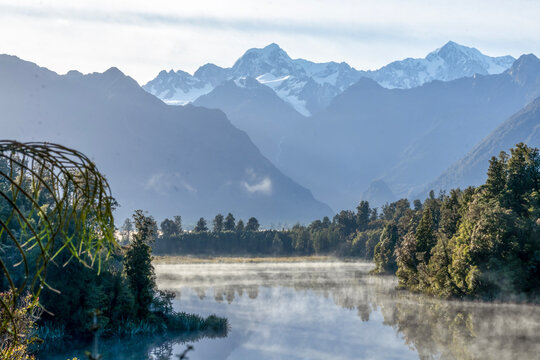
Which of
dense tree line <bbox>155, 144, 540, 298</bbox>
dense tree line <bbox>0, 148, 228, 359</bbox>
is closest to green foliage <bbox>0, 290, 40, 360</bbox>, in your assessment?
dense tree line <bbox>0, 148, 228, 359</bbox>

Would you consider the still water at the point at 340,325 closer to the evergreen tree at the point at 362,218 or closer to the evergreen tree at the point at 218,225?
the evergreen tree at the point at 362,218

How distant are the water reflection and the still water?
91 mm

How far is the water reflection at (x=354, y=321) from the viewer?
52.6 m

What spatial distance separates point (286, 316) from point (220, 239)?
102 m

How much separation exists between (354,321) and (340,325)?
3434 mm

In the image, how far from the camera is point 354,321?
68250 millimetres

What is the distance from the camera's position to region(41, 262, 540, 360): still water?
52.1m

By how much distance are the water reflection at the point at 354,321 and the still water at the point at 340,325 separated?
91 mm

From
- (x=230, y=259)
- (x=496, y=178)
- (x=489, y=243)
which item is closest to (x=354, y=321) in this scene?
(x=489, y=243)

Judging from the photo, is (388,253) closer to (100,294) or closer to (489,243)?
(489,243)

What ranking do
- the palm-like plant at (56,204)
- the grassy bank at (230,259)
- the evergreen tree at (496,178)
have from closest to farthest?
Result: the palm-like plant at (56,204), the evergreen tree at (496,178), the grassy bank at (230,259)

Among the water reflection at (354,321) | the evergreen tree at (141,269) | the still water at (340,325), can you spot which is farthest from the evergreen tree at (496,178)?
the evergreen tree at (141,269)

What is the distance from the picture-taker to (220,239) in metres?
171

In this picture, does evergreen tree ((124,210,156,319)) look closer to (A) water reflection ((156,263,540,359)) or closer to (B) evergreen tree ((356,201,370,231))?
(A) water reflection ((156,263,540,359))
